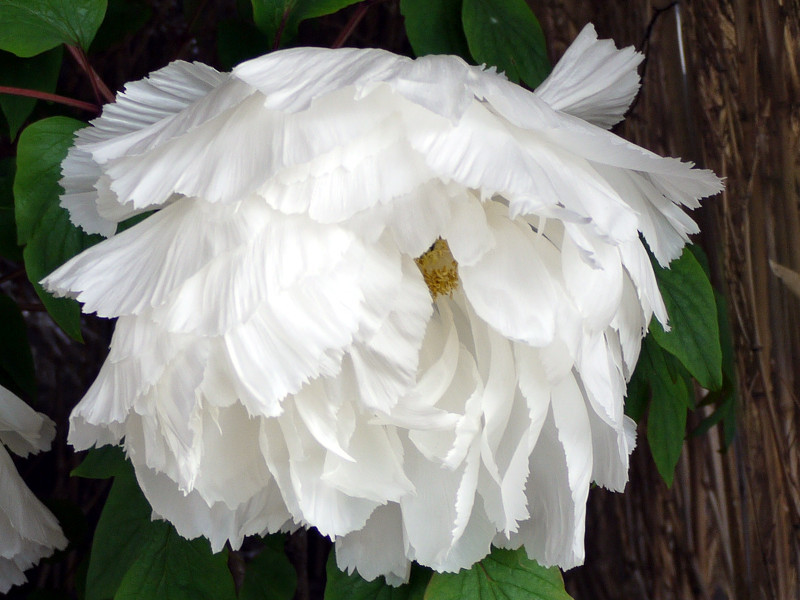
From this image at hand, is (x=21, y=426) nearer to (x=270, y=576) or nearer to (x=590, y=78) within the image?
(x=270, y=576)

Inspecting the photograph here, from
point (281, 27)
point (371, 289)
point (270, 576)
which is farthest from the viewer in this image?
point (270, 576)

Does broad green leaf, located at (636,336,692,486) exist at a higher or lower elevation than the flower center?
lower

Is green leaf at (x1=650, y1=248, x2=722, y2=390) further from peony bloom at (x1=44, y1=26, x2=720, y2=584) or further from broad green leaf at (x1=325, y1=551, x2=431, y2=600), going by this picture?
broad green leaf at (x1=325, y1=551, x2=431, y2=600)

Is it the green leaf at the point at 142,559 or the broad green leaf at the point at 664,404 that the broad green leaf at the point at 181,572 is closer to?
Answer: the green leaf at the point at 142,559

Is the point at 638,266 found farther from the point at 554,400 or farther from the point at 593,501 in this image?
the point at 593,501

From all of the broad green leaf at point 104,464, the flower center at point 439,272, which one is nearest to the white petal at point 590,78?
the flower center at point 439,272

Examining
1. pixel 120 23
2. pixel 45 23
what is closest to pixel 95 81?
pixel 45 23

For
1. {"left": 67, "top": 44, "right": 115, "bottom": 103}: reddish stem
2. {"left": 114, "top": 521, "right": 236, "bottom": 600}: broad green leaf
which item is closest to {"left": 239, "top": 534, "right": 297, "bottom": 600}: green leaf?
{"left": 114, "top": 521, "right": 236, "bottom": 600}: broad green leaf
